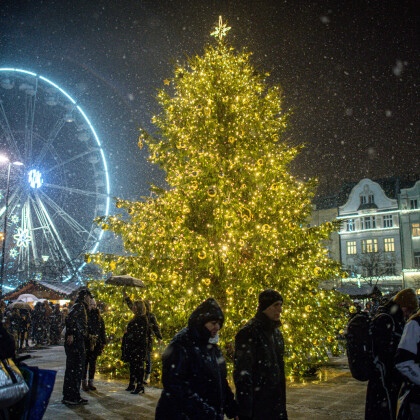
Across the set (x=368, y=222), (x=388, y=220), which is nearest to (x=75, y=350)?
(x=388, y=220)

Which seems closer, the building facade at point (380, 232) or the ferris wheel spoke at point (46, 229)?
the ferris wheel spoke at point (46, 229)

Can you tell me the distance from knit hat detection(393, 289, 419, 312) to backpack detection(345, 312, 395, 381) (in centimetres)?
79

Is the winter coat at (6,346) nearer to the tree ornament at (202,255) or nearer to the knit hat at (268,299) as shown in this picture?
the knit hat at (268,299)

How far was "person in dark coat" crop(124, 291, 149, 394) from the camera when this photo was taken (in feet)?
25.1

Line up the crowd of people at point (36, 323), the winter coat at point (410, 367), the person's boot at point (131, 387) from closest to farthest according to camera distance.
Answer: the winter coat at point (410, 367) → the person's boot at point (131, 387) → the crowd of people at point (36, 323)

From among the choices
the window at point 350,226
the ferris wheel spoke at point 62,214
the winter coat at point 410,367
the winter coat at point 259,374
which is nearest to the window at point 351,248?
the window at point 350,226

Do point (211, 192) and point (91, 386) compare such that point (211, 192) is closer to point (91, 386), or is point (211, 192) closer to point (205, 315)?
point (91, 386)

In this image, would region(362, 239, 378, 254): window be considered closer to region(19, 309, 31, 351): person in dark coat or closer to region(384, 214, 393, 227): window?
region(384, 214, 393, 227): window

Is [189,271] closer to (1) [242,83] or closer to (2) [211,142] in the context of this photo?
(2) [211,142]

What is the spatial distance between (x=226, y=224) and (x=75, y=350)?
4.40 m

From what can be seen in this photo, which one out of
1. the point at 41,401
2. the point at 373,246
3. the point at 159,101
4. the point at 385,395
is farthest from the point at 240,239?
the point at 373,246

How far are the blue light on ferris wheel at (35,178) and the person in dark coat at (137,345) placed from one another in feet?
75.7

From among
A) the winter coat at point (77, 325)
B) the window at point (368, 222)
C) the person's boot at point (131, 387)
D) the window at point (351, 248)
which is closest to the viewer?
the winter coat at point (77, 325)

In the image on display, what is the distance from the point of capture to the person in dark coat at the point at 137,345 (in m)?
7.66
